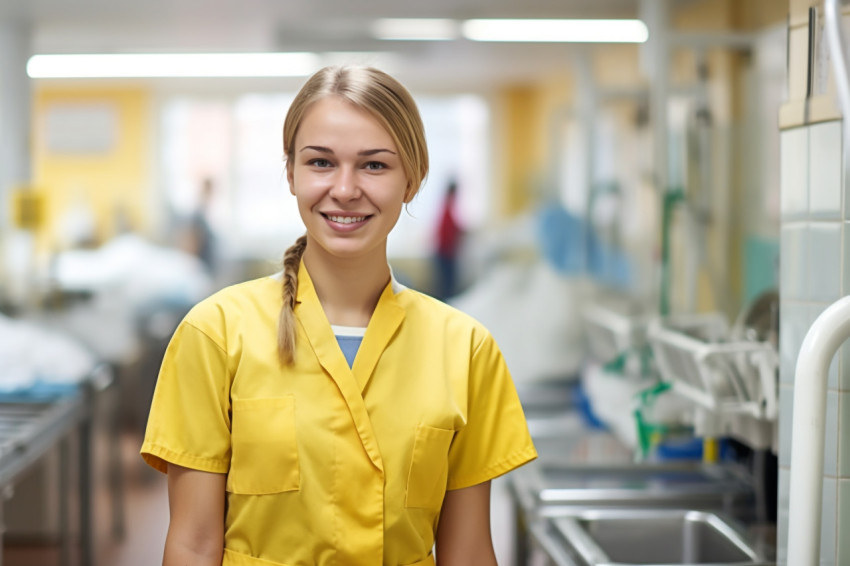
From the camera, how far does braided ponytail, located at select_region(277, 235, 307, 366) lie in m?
1.12

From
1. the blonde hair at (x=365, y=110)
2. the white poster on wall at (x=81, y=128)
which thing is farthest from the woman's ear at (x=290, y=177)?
the white poster on wall at (x=81, y=128)

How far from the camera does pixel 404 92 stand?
1.14m

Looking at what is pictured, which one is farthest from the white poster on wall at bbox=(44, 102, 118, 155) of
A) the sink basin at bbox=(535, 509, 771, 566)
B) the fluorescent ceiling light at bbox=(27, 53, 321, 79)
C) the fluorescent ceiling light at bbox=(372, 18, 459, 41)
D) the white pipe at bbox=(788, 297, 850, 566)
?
the white pipe at bbox=(788, 297, 850, 566)

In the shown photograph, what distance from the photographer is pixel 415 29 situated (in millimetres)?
4059

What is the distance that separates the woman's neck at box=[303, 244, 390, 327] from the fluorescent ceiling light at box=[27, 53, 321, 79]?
333 cm

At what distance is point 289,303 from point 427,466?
263 mm

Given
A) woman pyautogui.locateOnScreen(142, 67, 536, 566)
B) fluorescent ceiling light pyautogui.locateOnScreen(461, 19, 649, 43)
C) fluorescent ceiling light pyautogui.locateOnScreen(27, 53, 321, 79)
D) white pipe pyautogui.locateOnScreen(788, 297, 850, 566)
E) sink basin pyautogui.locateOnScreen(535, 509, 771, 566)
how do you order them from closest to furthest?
1. white pipe pyautogui.locateOnScreen(788, 297, 850, 566)
2. woman pyautogui.locateOnScreen(142, 67, 536, 566)
3. sink basin pyautogui.locateOnScreen(535, 509, 771, 566)
4. fluorescent ceiling light pyautogui.locateOnScreen(461, 19, 649, 43)
5. fluorescent ceiling light pyautogui.locateOnScreen(27, 53, 321, 79)

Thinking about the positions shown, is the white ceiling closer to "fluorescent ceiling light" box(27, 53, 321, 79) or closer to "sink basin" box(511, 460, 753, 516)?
"fluorescent ceiling light" box(27, 53, 321, 79)

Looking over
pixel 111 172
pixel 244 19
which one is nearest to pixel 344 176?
pixel 244 19

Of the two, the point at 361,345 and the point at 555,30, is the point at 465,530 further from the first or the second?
the point at 555,30

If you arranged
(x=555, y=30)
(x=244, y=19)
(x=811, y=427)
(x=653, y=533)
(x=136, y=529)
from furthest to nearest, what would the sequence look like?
(x=244, y=19) < (x=555, y=30) < (x=136, y=529) < (x=653, y=533) < (x=811, y=427)

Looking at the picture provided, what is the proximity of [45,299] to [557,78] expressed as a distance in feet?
14.9

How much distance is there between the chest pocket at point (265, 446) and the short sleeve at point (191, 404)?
0.08 ft

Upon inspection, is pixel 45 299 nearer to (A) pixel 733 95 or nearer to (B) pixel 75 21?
(B) pixel 75 21
